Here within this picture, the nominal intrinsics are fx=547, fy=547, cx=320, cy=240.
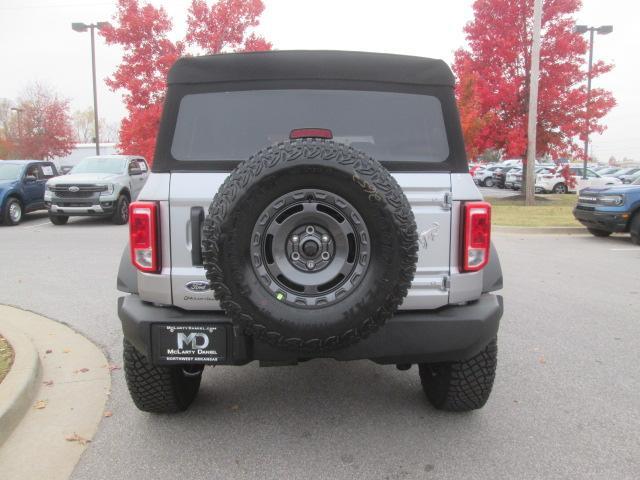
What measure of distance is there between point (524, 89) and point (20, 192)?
1683 cm

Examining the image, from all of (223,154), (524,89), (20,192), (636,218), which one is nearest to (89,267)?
(223,154)

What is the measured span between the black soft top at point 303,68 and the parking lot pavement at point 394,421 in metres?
2.02

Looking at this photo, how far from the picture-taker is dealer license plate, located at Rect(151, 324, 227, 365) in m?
2.72

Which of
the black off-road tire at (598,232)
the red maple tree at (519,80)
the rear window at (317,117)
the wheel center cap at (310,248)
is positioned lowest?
the black off-road tire at (598,232)

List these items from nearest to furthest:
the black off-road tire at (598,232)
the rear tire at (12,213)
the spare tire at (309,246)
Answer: the spare tire at (309,246) < the black off-road tire at (598,232) < the rear tire at (12,213)

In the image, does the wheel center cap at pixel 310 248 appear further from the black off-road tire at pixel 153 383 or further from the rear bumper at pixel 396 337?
the black off-road tire at pixel 153 383

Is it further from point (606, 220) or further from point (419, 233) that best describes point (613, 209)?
point (419, 233)

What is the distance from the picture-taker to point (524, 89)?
1986cm

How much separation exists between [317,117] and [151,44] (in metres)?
21.2

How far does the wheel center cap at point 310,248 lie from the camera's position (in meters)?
2.51

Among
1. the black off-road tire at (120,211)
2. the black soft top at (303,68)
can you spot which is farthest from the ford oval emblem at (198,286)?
the black off-road tire at (120,211)

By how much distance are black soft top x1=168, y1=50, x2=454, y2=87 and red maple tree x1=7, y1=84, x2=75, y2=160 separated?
44336mm

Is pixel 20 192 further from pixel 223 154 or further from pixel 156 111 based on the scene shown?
pixel 223 154

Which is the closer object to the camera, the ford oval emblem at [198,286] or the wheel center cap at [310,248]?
the wheel center cap at [310,248]
